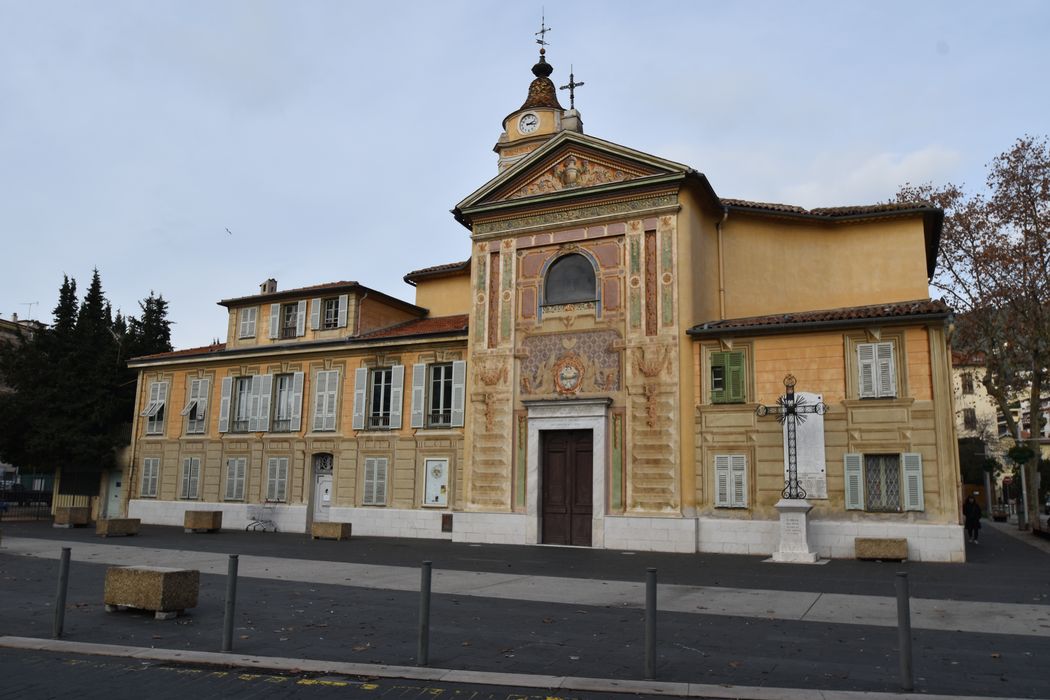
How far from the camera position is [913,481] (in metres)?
18.6

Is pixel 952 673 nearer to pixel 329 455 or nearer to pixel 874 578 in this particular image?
pixel 874 578

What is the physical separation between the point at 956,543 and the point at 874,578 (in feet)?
15.1

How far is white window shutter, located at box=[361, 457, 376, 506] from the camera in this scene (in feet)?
85.2

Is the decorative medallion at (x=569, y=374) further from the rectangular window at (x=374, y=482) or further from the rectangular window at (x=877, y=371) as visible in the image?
the rectangular window at (x=877, y=371)

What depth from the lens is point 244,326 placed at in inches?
1208

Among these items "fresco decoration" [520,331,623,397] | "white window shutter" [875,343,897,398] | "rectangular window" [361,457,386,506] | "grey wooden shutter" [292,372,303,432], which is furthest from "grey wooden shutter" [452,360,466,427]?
"white window shutter" [875,343,897,398]

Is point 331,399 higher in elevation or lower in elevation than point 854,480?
higher

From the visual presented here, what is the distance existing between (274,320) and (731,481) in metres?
18.1

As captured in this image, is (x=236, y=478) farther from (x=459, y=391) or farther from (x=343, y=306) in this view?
(x=459, y=391)

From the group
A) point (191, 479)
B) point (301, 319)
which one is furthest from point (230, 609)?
point (191, 479)

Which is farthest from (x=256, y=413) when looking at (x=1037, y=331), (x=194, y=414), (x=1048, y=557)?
(x=1037, y=331)

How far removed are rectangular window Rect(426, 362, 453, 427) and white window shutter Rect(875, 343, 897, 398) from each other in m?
12.4

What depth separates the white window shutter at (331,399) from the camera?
89.9 feet

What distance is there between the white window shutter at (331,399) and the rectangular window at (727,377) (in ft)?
43.0
